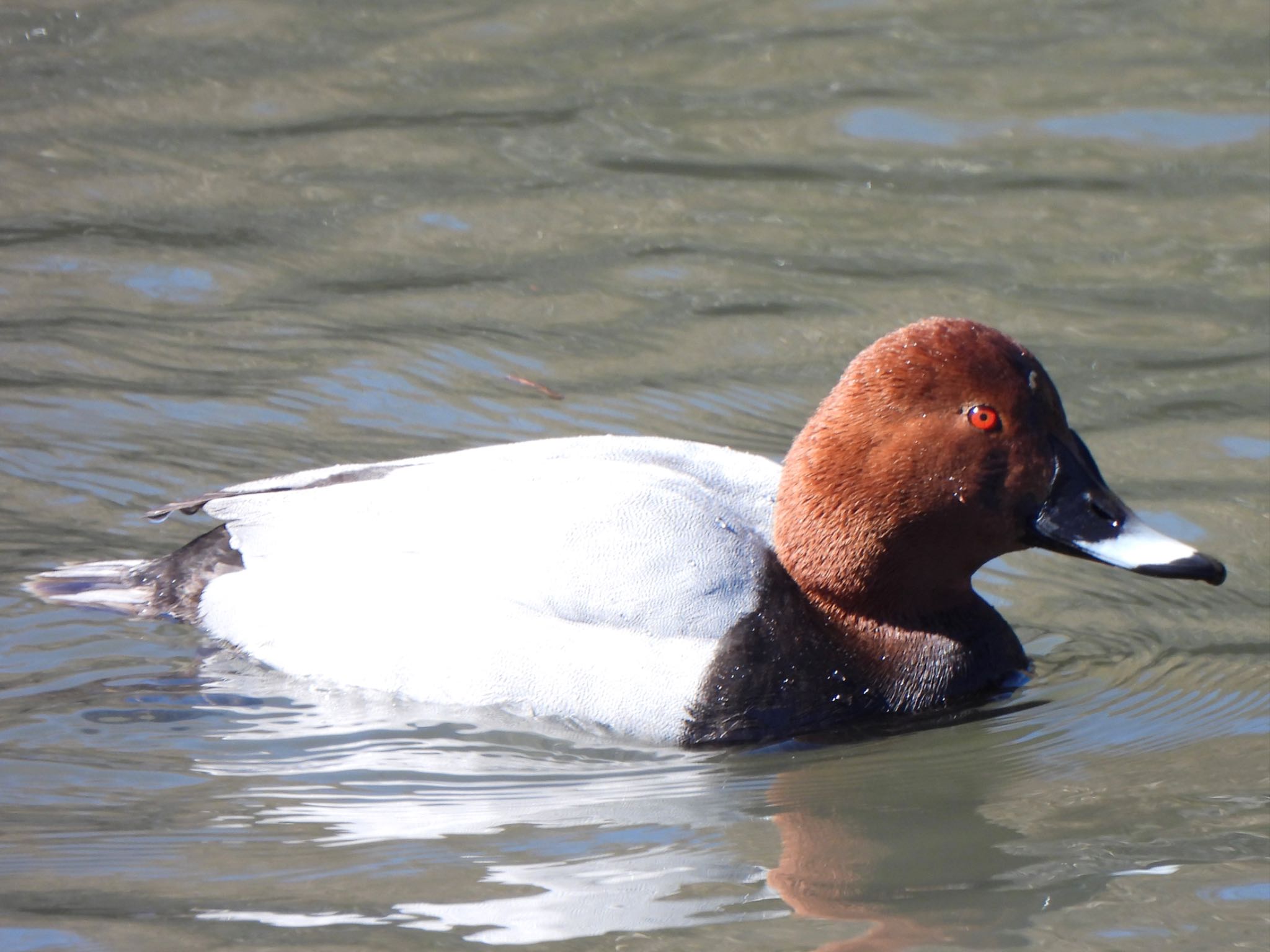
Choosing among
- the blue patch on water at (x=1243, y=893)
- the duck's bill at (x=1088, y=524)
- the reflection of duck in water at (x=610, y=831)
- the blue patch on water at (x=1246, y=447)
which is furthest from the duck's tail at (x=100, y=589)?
the blue patch on water at (x=1246, y=447)

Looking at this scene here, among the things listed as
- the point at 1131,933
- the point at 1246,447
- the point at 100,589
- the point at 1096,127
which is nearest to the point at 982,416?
the point at 1131,933

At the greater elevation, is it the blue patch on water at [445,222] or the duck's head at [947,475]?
the blue patch on water at [445,222]

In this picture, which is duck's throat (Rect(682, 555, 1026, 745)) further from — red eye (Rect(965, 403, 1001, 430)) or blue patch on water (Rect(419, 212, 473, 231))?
blue patch on water (Rect(419, 212, 473, 231))

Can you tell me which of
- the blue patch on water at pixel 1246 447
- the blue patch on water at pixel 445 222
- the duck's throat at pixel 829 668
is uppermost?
the blue patch on water at pixel 445 222

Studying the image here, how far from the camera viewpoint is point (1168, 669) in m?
4.91

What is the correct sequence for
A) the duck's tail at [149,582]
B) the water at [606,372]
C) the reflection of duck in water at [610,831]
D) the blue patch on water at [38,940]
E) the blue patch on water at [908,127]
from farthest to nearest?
the blue patch on water at [908,127], the duck's tail at [149,582], the water at [606,372], the reflection of duck in water at [610,831], the blue patch on water at [38,940]

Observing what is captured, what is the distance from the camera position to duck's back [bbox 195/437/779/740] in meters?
4.37

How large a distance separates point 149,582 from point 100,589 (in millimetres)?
148

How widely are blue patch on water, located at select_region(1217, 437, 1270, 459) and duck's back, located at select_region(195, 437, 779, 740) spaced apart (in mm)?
1986

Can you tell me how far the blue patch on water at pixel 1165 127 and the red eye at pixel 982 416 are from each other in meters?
4.47

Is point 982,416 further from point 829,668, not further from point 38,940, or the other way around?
point 38,940

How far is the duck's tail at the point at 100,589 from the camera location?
5.13 meters

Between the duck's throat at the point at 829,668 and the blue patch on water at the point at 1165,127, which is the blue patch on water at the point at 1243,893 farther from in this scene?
the blue patch on water at the point at 1165,127

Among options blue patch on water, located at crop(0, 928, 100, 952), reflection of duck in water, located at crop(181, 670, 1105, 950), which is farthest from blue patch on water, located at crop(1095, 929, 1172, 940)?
blue patch on water, located at crop(0, 928, 100, 952)
